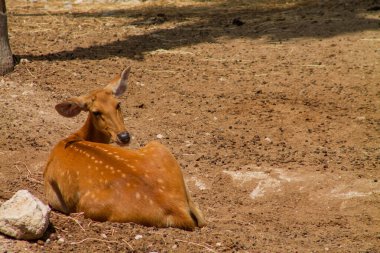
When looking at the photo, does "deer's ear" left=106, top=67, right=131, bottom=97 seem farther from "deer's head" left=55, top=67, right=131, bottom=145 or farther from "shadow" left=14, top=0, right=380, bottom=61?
"shadow" left=14, top=0, right=380, bottom=61

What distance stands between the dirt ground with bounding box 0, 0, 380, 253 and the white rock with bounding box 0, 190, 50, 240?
3.7 inches

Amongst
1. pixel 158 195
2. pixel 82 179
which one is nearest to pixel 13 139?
pixel 82 179

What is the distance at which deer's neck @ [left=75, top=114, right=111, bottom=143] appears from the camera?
6941 millimetres

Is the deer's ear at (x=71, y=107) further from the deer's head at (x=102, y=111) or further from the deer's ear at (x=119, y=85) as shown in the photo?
the deer's ear at (x=119, y=85)

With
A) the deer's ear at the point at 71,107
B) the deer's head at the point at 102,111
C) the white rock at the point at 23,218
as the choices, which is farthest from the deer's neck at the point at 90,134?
the white rock at the point at 23,218

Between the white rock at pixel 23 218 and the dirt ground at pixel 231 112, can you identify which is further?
the dirt ground at pixel 231 112

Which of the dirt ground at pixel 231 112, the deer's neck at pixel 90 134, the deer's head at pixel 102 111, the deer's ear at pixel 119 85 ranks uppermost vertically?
the deer's ear at pixel 119 85

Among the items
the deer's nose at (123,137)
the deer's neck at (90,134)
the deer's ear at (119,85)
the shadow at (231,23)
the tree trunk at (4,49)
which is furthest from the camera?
the shadow at (231,23)

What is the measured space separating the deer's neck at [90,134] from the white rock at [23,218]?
6.08 feet

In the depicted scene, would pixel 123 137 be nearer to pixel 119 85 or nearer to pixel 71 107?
pixel 71 107

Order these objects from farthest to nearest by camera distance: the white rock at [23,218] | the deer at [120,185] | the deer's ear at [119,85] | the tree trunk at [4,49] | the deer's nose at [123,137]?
the tree trunk at [4,49] → the deer's ear at [119,85] → the deer's nose at [123,137] → the deer at [120,185] → the white rock at [23,218]

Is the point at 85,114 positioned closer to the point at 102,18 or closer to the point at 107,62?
the point at 107,62

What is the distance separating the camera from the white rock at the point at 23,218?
502cm

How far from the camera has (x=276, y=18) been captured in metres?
13.7
